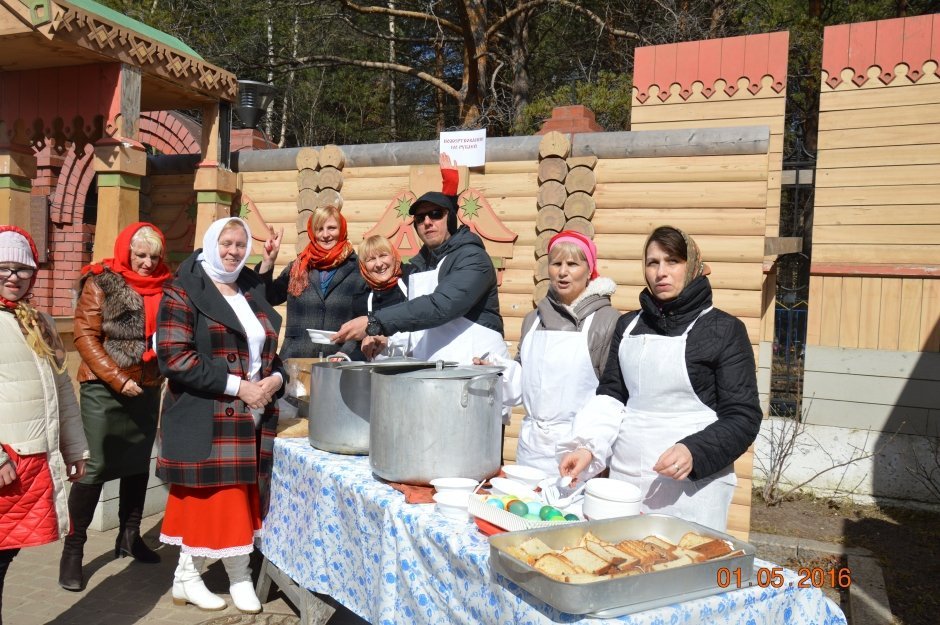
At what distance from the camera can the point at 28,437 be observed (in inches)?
108

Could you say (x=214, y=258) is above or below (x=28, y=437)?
above

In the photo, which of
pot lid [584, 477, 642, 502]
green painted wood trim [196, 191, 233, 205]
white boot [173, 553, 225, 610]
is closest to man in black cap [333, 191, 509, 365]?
pot lid [584, 477, 642, 502]

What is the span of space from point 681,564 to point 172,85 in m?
6.23

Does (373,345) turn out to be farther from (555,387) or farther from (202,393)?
(555,387)

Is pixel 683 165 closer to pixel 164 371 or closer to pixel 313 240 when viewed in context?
pixel 313 240

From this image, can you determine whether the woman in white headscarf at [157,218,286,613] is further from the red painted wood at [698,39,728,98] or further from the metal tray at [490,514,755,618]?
the red painted wood at [698,39,728,98]

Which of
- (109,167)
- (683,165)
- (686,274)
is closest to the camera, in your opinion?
(686,274)

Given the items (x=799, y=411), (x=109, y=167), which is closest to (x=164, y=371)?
(x=109, y=167)

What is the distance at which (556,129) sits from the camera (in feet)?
20.0

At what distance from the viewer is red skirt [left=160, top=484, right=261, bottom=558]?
3.23 meters

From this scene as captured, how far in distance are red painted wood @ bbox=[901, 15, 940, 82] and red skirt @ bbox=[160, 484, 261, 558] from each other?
6720 mm

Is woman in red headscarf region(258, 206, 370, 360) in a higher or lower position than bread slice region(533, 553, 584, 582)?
higher

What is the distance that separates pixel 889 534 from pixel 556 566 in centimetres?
558

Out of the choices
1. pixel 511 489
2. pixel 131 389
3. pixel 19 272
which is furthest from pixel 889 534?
pixel 19 272
